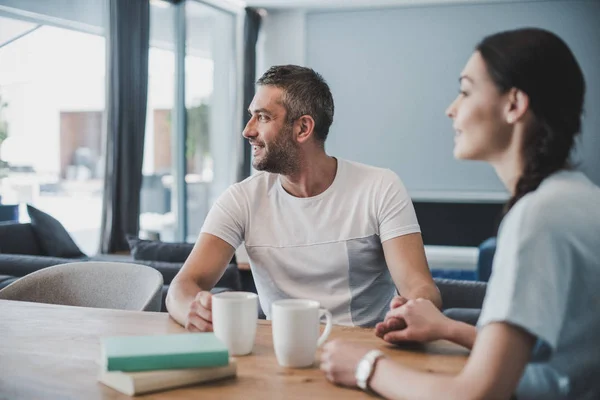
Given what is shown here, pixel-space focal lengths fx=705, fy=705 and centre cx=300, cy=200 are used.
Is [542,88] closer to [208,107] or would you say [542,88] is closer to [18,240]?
[18,240]

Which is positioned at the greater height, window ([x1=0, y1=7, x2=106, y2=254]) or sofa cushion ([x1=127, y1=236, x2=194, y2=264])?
window ([x1=0, y1=7, x2=106, y2=254])

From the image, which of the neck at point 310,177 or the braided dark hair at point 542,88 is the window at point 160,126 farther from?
the braided dark hair at point 542,88

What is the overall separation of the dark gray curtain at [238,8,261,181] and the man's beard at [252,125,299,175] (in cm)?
556

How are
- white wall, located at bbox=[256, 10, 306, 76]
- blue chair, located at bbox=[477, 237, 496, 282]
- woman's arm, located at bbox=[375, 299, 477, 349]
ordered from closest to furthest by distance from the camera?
woman's arm, located at bbox=[375, 299, 477, 349] < blue chair, located at bbox=[477, 237, 496, 282] < white wall, located at bbox=[256, 10, 306, 76]

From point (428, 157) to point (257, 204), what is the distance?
19.4 ft

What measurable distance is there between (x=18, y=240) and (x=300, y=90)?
9.39 feet

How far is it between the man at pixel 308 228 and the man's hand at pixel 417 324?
445 mm

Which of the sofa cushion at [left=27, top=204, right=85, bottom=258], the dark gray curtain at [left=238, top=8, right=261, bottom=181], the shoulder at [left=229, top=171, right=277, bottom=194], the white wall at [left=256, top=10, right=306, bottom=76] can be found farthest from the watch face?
the white wall at [left=256, top=10, right=306, bottom=76]

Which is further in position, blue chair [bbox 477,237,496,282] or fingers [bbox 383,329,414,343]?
blue chair [bbox 477,237,496,282]

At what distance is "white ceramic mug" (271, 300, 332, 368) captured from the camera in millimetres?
1224

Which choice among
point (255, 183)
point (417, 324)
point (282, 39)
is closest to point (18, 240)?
point (255, 183)

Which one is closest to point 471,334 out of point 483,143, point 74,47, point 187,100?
point 483,143

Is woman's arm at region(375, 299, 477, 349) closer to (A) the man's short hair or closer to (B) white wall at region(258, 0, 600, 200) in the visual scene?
(A) the man's short hair

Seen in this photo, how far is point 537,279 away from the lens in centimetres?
96
